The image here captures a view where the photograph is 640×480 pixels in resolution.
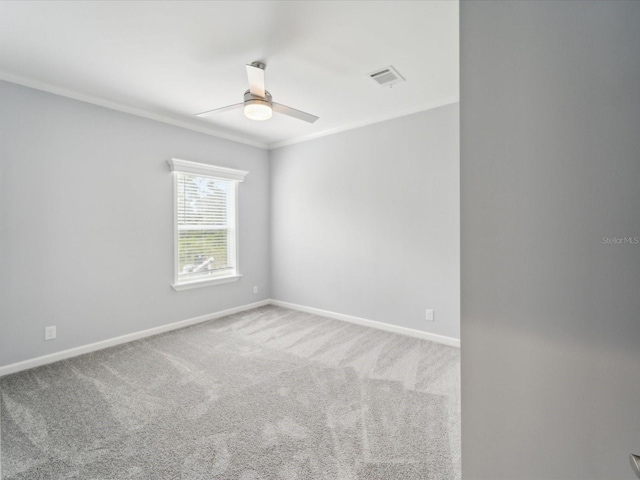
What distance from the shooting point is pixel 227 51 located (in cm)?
237

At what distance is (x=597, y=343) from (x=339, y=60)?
2.54 m

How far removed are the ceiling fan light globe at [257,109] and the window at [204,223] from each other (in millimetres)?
1686

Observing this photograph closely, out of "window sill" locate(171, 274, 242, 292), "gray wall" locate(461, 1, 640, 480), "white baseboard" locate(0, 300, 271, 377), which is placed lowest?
"white baseboard" locate(0, 300, 271, 377)

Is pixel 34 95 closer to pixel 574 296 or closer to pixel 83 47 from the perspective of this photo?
pixel 83 47

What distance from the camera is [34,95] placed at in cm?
280

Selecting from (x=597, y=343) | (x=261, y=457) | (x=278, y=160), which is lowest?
(x=261, y=457)

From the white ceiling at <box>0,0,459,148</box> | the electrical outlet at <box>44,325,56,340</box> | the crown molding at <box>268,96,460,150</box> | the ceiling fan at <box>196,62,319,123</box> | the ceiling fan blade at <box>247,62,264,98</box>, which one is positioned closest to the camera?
the white ceiling at <box>0,0,459,148</box>

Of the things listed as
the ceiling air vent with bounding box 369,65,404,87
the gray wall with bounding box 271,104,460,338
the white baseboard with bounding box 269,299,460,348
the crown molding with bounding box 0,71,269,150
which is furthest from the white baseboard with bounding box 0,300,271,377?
the ceiling air vent with bounding box 369,65,404,87

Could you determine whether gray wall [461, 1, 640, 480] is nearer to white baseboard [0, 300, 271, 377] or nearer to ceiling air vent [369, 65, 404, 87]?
ceiling air vent [369, 65, 404, 87]

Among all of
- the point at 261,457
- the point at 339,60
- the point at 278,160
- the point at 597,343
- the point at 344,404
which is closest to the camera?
the point at 597,343

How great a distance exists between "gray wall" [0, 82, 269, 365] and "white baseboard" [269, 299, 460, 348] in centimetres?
142

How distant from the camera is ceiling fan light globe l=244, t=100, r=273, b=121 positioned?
8.25 ft

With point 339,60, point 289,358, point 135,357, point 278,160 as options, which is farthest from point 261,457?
point 278,160

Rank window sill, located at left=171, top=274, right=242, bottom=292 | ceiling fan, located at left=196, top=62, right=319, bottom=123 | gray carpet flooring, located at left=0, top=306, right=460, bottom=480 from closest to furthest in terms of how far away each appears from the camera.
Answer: gray carpet flooring, located at left=0, top=306, right=460, bottom=480, ceiling fan, located at left=196, top=62, right=319, bottom=123, window sill, located at left=171, top=274, right=242, bottom=292
